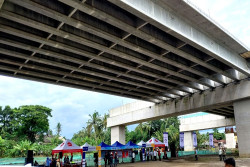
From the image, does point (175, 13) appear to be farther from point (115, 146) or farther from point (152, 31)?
point (115, 146)

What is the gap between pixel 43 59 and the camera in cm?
1950

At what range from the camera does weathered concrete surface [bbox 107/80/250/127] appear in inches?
998

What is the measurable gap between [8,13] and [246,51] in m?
20.0

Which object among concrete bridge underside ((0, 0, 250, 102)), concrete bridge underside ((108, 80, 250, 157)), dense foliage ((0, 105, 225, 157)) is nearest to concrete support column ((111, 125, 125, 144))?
concrete bridge underside ((108, 80, 250, 157))

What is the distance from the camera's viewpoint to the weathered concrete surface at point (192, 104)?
25359 millimetres

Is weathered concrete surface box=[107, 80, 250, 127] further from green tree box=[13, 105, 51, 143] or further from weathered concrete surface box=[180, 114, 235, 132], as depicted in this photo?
green tree box=[13, 105, 51, 143]

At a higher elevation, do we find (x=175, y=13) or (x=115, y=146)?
(x=175, y=13)

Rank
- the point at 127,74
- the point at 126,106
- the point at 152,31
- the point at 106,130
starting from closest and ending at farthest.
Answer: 1. the point at 152,31
2. the point at 127,74
3. the point at 126,106
4. the point at 106,130

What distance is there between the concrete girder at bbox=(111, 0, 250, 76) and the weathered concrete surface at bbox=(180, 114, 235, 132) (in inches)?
1095

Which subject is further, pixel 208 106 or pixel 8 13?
pixel 208 106

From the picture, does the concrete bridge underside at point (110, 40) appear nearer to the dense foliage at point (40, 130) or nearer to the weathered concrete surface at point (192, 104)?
the weathered concrete surface at point (192, 104)

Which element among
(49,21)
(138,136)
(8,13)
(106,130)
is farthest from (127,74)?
(106,130)

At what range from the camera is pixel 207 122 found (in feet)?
158

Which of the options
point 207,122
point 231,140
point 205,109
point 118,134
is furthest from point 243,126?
point 231,140
